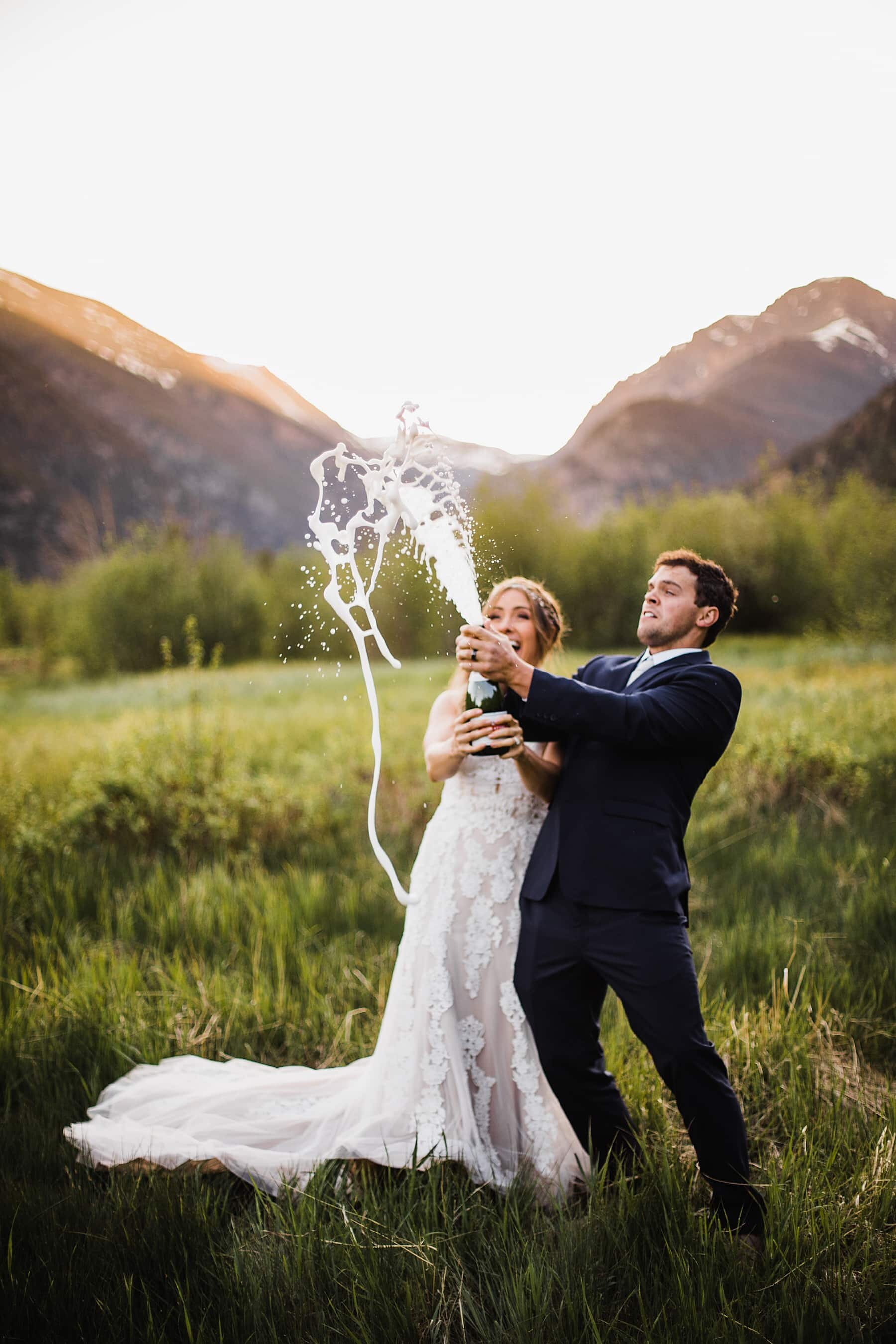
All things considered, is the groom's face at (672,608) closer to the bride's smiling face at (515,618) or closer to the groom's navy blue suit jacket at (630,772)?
the groom's navy blue suit jacket at (630,772)

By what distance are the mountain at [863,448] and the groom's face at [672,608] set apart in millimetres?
9258

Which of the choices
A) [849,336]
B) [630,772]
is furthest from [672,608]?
[849,336]

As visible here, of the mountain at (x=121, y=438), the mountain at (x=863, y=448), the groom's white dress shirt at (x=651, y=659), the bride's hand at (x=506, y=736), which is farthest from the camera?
the mountain at (x=121, y=438)

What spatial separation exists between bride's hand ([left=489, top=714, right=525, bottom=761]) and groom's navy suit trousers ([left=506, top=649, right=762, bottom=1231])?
83mm

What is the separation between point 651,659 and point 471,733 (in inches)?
29.4

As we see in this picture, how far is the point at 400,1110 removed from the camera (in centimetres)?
336

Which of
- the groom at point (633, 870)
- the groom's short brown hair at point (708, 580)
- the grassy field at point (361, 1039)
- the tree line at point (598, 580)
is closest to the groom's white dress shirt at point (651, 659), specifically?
the groom at point (633, 870)

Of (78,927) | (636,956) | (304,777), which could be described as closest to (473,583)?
(636,956)

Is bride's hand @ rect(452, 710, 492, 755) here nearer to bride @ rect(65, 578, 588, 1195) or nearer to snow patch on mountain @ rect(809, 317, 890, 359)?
bride @ rect(65, 578, 588, 1195)

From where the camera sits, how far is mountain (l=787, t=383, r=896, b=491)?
11023 mm

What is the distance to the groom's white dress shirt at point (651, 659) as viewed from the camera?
3.12 metres

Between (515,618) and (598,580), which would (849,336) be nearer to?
(598,580)

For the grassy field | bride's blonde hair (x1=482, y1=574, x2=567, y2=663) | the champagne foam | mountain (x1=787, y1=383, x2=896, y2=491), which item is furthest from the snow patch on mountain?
the champagne foam

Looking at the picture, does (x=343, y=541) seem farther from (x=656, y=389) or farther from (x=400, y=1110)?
(x=656, y=389)
